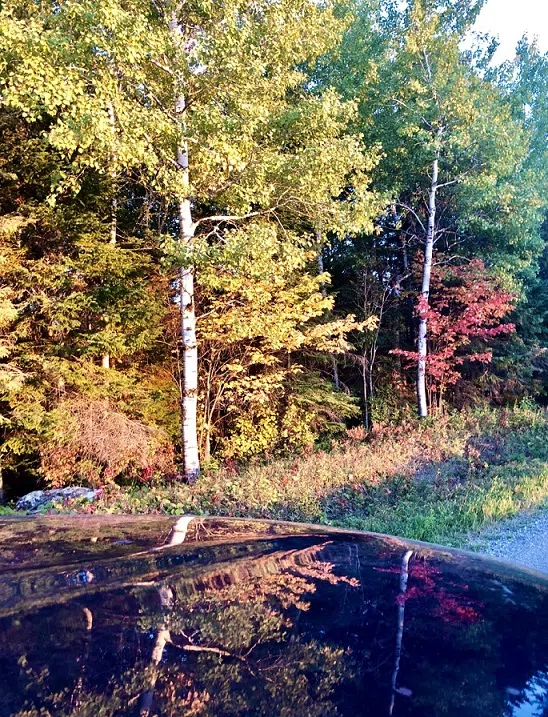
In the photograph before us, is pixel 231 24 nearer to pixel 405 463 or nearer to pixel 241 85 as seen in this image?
pixel 241 85

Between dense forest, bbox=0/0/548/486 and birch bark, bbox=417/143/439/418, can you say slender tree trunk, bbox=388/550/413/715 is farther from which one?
birch bark, bbox=417/143/439/418

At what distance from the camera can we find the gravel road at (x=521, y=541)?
217 inches

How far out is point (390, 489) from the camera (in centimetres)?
840

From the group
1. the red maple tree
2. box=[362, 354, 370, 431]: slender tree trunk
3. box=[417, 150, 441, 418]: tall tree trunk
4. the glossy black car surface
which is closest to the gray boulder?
the glossy black car surface

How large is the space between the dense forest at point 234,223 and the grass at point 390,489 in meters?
2.08

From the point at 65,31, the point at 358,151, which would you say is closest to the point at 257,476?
the point at 358,151

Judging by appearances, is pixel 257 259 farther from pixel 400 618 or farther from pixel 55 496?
pixel 400 618

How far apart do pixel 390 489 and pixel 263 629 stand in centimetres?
732

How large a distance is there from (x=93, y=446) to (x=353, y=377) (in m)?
9.48

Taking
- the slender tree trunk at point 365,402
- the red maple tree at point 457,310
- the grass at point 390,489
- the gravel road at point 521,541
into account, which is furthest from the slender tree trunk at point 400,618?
the slender tree trunk at point 365,402

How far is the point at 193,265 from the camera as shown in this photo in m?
9.64

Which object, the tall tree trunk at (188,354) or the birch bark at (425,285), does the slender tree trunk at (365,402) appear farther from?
the tall tree trunk at (188,354)

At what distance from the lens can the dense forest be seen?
832 centimetres

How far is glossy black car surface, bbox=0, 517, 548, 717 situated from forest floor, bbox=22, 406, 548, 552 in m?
4.47
